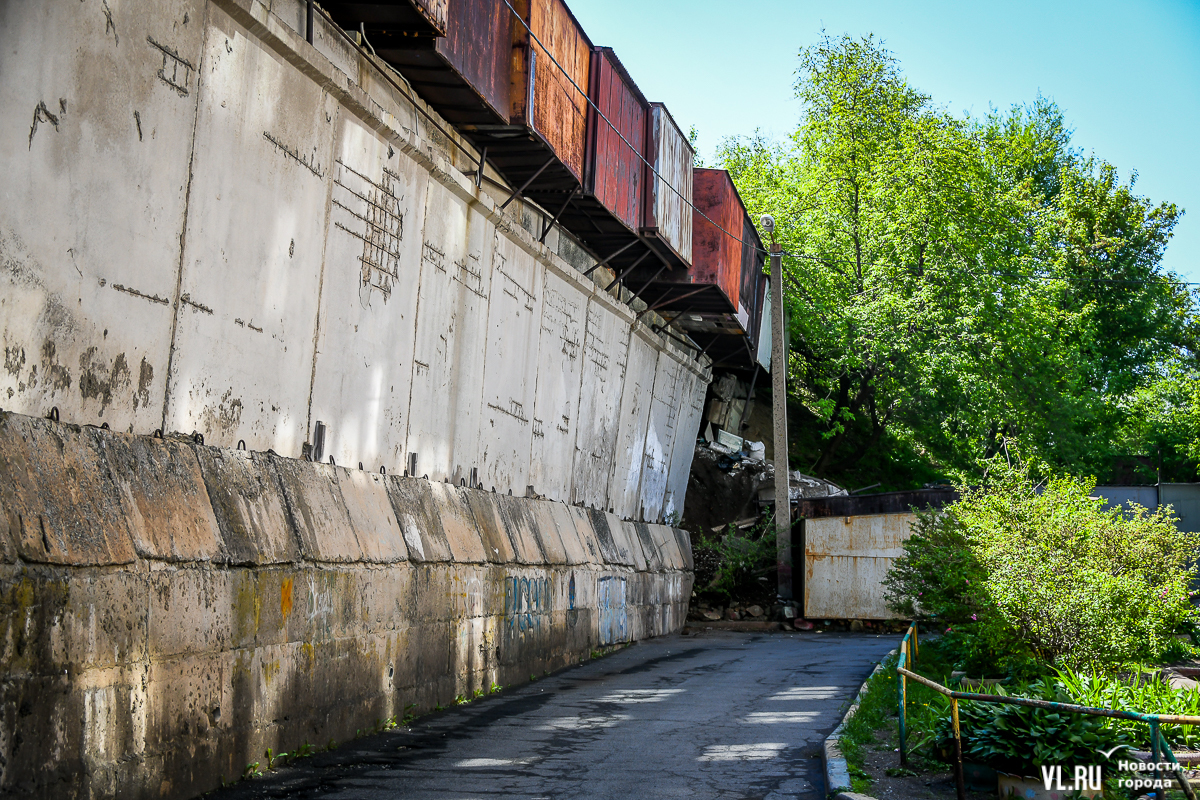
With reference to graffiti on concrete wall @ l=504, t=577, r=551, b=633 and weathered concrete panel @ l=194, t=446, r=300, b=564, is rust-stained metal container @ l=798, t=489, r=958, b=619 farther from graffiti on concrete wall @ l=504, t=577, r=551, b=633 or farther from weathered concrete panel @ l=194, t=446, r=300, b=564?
weathered concrete panel @ l=194, t=446, r=300, b=564

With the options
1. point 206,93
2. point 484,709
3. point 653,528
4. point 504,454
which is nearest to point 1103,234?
point 653,528

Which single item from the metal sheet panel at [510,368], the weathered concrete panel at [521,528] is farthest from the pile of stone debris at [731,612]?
the metal sheet panel at [510,368]

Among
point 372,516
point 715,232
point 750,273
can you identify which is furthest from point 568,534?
point 750,273

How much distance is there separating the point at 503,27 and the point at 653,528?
13425 millimetres

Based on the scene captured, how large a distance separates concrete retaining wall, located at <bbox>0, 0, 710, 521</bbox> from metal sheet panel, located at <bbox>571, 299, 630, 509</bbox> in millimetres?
3217

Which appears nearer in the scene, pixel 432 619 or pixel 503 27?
pixel 432 619

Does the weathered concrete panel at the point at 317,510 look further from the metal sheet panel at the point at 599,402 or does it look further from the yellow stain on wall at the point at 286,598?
the metal sheet panel at the point at 599,402

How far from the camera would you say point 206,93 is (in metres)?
7.18

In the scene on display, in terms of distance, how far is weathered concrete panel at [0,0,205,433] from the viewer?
5629 mm

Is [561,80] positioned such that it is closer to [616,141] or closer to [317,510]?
[616,141]

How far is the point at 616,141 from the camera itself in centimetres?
1565

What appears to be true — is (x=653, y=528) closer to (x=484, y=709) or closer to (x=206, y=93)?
(x=484, y=709)

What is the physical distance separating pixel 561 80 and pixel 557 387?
198 inches

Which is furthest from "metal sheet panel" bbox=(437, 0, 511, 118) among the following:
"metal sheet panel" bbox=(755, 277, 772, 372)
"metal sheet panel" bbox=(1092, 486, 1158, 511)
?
"metal sheet panel" bbox=(1092, 486, 1158, 511)
